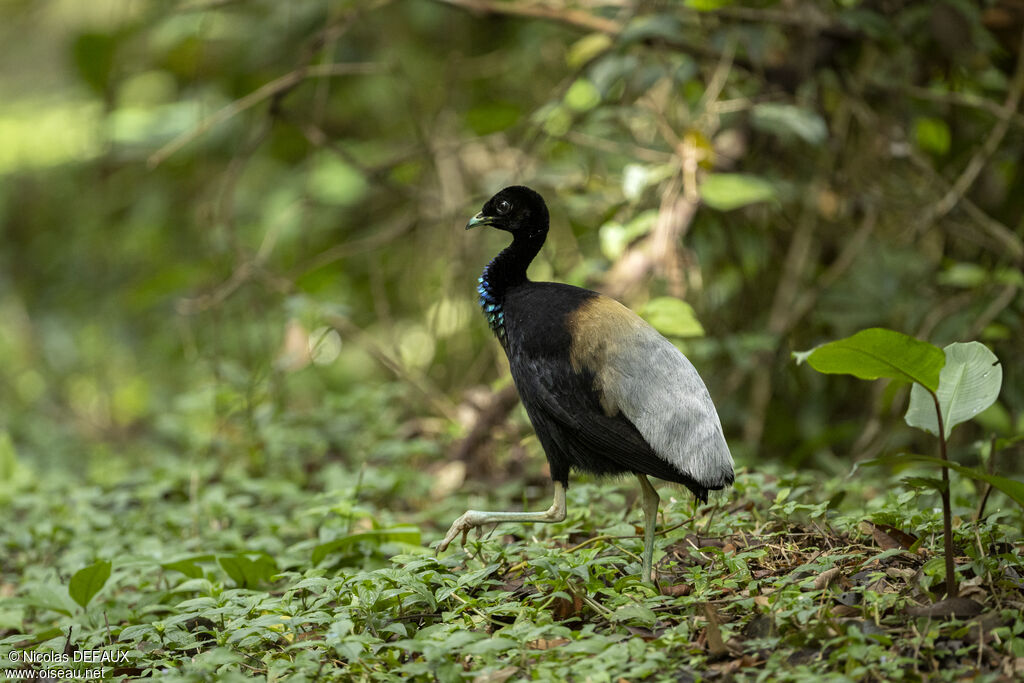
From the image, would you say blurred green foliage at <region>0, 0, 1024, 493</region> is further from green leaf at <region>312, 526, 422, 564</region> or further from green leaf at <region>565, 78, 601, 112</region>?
green leaf at <region>312, 526, 422, 564</region>

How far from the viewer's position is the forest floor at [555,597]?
2742 mm

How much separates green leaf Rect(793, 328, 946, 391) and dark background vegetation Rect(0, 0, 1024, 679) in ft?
3.69

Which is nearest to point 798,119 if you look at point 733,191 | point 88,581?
point 733,191

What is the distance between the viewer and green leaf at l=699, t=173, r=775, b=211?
17.7 ft

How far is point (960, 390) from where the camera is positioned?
3119 millimetres

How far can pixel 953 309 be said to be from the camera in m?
5.86

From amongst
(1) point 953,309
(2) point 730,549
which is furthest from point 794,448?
(2) point 730,549

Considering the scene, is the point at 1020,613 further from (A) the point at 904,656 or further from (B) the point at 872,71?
(B) the point at 872,71

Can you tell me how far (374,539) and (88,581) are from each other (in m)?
1.15

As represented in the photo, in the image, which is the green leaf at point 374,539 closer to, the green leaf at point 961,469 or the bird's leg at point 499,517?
the bird's leg at point 499,517

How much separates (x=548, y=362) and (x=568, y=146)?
389 cm

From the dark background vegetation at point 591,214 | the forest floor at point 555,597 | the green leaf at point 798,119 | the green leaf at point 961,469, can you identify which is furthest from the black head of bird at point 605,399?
the green leaf at point 798,119

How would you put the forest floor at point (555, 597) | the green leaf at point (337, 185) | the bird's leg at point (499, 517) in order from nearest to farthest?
the forest floor at point (555, 597), the bird's leg at point (499, 517), the green leaf at point (337, 185)

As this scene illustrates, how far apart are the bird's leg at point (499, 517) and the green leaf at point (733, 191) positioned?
7.93 ft
